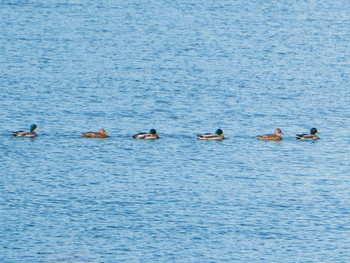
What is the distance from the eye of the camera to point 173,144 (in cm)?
5016

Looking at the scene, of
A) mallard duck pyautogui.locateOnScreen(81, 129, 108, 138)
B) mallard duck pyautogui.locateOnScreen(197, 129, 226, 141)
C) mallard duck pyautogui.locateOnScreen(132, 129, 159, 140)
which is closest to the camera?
mallard duck pyautogui.locateOnScreen(81, 129, 108, 138)

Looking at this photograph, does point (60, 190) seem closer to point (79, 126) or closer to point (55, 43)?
point (79, 126)

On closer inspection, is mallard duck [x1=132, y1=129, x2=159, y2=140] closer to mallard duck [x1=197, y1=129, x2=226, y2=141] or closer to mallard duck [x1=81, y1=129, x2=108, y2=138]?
mallard duck [x1=81, y1=129, x2=108, y2=138]

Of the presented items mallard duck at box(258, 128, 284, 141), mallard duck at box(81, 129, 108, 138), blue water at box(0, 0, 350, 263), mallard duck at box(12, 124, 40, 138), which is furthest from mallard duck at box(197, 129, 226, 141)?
mallard duck at box(12, 124, 40, 138)

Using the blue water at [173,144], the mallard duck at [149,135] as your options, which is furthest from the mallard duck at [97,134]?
the mallard duck at [149,135]

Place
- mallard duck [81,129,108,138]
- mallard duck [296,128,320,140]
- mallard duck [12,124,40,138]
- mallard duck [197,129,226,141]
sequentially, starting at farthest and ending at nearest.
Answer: mallard duck [296,128,320,140] < mallard duck [197,129,226,141] < mallard duck [12,124,40,138] < mallard duck [81,129,108,138]

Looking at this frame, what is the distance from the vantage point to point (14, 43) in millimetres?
82312

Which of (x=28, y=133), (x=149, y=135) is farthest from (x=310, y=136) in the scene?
(x=28, y=133)

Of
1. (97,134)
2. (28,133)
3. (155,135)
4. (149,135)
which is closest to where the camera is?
(97,134)

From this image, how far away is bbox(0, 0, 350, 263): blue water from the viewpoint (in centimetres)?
3591

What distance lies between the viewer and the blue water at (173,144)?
35.9m

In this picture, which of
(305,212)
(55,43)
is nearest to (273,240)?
(305,212)

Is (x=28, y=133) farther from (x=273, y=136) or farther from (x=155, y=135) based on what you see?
(x=273, y=136)

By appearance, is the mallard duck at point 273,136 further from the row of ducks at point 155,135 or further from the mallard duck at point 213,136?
the mallard duck at point 213,136
